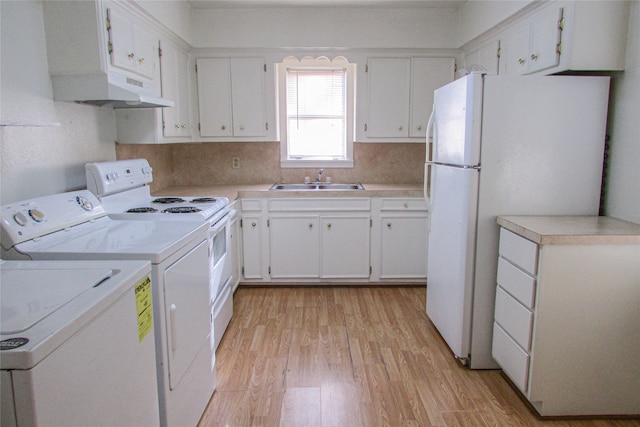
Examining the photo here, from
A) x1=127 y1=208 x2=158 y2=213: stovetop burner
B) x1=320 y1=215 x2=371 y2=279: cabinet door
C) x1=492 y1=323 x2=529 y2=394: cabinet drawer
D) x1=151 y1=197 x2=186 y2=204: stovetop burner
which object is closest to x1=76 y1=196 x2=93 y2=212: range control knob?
x1=127 y1=208 x2=158 y2=213: stovetop burner

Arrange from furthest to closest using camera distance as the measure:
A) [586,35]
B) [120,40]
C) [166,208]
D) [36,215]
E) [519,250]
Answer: [166,208] → [120,40] → [586,35] → [519,250] → [36,215]

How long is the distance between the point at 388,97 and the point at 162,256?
2.83m

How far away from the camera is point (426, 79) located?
3732 millimetres

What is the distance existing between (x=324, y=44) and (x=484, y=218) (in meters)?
2.21

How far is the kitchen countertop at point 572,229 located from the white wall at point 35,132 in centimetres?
237

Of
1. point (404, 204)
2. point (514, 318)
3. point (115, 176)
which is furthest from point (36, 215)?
point (404, 204)

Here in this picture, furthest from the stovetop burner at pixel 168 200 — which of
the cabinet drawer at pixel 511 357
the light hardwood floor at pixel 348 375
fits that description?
the cabinet drawer at pixel 511 357

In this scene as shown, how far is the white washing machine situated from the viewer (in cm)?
83

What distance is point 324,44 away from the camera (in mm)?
3650

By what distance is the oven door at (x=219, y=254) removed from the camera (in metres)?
2.50

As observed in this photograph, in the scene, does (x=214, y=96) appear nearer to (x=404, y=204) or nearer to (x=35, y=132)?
(x=35, y=132)

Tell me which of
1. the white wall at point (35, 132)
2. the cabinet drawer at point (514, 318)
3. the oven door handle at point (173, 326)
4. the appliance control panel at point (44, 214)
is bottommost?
the cabinet drawer at point (514, 318)

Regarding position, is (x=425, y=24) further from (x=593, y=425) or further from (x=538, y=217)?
(x=593, y=425)

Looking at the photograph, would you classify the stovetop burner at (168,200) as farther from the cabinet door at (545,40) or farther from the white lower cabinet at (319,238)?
the cabinet door at (545,40)
